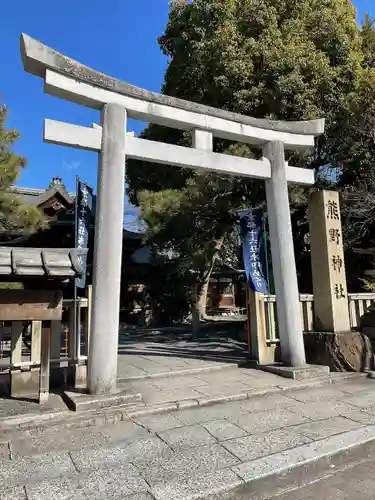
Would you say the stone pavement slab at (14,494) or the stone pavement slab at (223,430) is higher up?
the stone pavement slab at (223,430)

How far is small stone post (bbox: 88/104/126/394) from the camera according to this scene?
18.2 ft

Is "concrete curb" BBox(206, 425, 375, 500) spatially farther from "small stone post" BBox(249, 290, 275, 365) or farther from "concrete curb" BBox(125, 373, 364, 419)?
"small stone post" BBox(249, 290, 275, 365)

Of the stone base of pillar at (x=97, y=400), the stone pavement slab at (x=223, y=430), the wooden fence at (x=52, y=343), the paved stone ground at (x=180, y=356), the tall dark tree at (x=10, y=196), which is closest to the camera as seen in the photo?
A: the stone pavement slab at (x=223, y=430)

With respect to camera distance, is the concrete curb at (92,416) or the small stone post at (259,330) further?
the small stone post at (259,330)

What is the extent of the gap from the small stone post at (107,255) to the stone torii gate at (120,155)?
0.01 m

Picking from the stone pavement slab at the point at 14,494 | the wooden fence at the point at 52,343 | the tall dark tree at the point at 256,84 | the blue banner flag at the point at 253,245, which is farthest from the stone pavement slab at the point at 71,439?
the tall dark tree at the point at 256,84

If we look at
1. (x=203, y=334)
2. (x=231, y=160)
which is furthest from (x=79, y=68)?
(x=203, y=334)

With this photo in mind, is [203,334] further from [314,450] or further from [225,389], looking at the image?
[314,450]

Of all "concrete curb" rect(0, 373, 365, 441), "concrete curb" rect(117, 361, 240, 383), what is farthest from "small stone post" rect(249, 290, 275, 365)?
"concrete curb" rect(0, 373, 365, 441)

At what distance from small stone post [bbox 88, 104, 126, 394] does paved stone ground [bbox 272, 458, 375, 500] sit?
3043 mm

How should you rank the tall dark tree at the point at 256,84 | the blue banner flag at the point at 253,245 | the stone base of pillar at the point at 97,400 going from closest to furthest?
the stone base of pillar at the point at 97,400
the blue banner flag at the point at 253,245
the tall dark tree at the point at 256,84

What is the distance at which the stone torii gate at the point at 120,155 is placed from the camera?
5.57 m

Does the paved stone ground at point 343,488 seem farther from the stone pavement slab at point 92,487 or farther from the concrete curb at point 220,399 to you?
the concrete curb at point 220,399

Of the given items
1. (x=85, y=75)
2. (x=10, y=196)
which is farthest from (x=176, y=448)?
(x=10, y=196)
